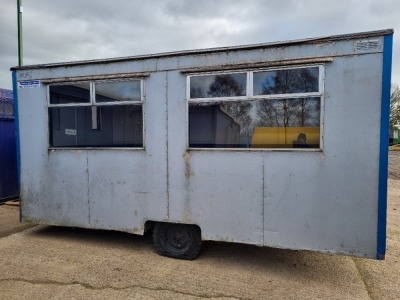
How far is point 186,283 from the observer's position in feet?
11.9

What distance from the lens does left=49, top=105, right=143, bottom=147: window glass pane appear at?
14.6ft

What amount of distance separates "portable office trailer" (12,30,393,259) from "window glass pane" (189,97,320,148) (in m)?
0.01

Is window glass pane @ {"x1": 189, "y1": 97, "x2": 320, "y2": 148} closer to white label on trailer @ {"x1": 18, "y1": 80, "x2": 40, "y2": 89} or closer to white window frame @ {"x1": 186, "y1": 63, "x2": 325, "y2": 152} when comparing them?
white window frame @ {"x1": 186, "y1": 63, "x2": 325, "y2": 152}

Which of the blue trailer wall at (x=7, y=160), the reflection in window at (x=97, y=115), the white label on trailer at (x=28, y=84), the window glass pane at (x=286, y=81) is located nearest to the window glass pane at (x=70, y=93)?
the reflection in window at (x=97, y=115)

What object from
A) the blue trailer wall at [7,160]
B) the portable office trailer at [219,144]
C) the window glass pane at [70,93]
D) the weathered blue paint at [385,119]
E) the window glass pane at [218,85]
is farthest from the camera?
the blue trailer wall at [7,160]

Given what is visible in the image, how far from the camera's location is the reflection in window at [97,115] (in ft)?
14.5

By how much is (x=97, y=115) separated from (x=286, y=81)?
279cm

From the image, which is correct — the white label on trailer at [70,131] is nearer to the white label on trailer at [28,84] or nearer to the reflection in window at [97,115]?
the reflection in window at [97,115]

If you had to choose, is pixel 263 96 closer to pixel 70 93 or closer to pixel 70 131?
pixel 70 93

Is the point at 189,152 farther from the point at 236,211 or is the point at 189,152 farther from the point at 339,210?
the point at 339,210

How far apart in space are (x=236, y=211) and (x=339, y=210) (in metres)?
1.24

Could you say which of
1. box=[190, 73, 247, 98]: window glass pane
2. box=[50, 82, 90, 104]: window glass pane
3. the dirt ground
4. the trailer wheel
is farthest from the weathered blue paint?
box=[50, 82, 90, 104]: window glass pane

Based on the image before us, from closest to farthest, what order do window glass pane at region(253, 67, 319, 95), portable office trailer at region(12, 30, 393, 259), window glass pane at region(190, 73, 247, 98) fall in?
portable office trailer at region(12, 30, 393, 259), window glass pane at region(253, 67, 319, 95), window glass pane at region(190, 73, 247, 98)

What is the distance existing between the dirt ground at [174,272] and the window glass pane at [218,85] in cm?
233
